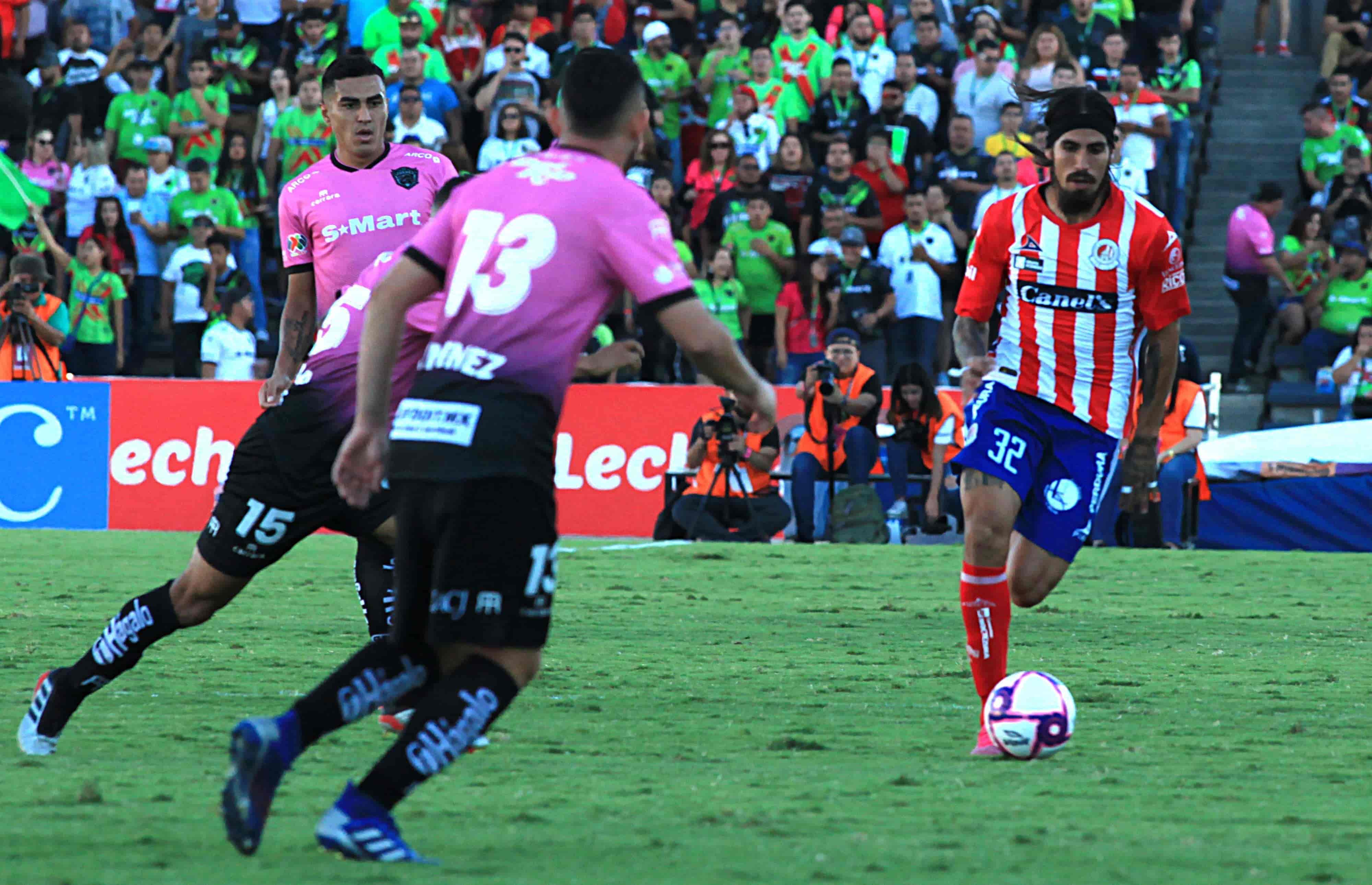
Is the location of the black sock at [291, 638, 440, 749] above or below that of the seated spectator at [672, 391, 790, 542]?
above

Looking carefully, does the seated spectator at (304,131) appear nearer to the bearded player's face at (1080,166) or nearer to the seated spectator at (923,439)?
the seated spectator at (923,439)

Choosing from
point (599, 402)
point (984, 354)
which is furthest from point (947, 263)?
point (984, 354)

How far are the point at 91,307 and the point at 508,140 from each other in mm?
4621

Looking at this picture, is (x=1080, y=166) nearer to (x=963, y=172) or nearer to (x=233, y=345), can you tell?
(x=963, y=172)

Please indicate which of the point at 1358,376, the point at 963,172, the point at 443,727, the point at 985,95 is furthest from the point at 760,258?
the point at 443,727

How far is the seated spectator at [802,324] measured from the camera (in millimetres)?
18812

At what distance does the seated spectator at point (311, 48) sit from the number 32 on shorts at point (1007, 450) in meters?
14.9

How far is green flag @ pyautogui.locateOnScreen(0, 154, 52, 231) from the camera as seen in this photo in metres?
18.3

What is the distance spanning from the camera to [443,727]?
4.32m

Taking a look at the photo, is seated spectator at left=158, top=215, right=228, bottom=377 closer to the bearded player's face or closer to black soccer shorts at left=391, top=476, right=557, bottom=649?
the bearded player's face

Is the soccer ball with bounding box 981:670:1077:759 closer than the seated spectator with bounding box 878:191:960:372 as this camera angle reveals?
Yes

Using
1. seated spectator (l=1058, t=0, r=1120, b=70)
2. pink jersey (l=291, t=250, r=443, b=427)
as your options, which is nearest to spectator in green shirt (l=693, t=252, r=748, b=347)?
seated spectator (l=1058, t=0, r=1120, b=70)

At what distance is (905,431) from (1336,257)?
5428 mm

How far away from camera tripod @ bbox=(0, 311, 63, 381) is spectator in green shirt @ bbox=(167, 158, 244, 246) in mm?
2205
